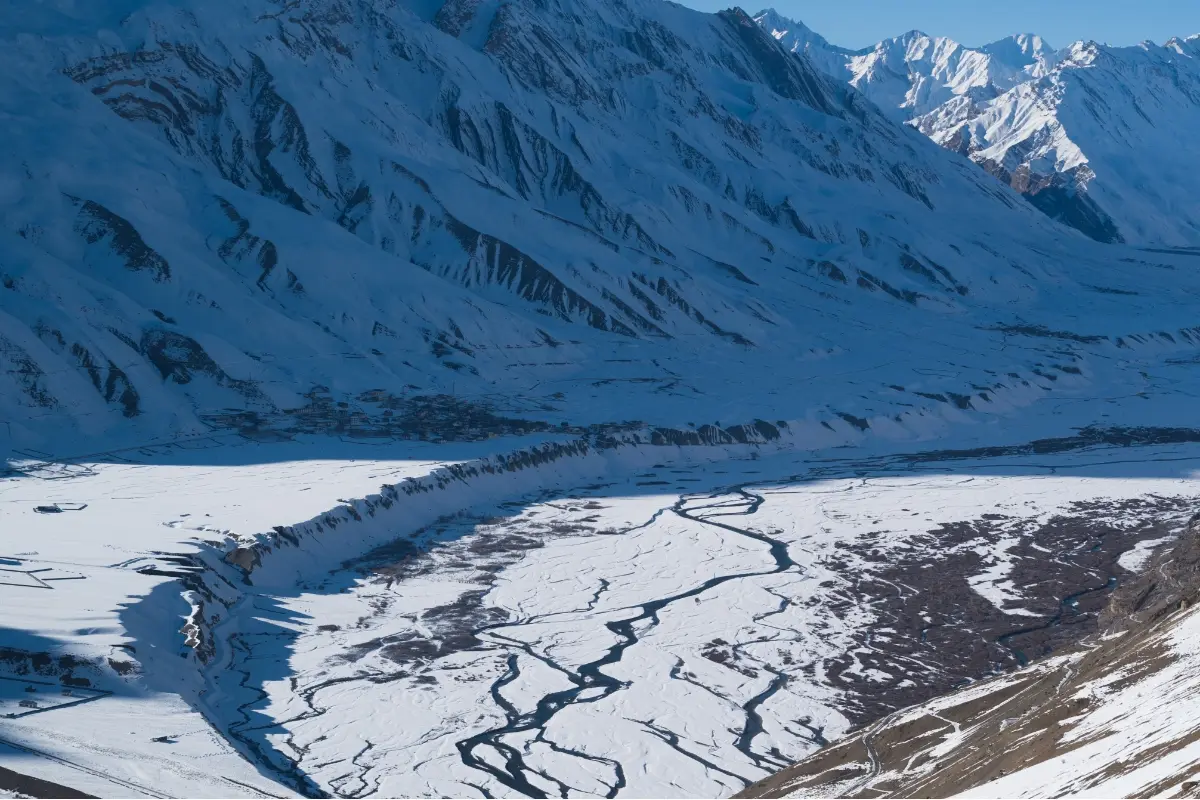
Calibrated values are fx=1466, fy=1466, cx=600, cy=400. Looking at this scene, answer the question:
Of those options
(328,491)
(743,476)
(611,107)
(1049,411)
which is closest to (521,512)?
(328,491)

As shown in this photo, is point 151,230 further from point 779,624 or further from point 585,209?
point 779,624

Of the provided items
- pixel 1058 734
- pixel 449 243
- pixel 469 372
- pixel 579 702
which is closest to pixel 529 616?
pixel 579 702

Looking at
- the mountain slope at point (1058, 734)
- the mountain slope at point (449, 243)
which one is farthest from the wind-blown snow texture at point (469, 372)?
the mountain slope at point (1058, 734)

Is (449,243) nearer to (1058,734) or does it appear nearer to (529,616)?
(529,616)

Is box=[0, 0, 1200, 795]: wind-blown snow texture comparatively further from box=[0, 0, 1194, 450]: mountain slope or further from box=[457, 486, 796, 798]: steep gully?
box=[0, 0, 1194, 450]: mountain slope

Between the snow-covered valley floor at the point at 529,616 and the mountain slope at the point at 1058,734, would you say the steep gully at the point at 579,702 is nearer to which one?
the snow-covered valley floor at the point at 529,616

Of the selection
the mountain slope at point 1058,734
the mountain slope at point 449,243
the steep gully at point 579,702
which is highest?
the mountain slope at point 449,243

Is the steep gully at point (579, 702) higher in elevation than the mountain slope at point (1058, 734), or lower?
lower

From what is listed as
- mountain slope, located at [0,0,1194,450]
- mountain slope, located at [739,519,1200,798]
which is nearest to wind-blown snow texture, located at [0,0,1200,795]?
mountain slope, located at [0,0,1194,450]

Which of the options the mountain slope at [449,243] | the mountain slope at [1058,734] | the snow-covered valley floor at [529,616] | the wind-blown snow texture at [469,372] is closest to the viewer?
the mountain slope at [1058,734]
